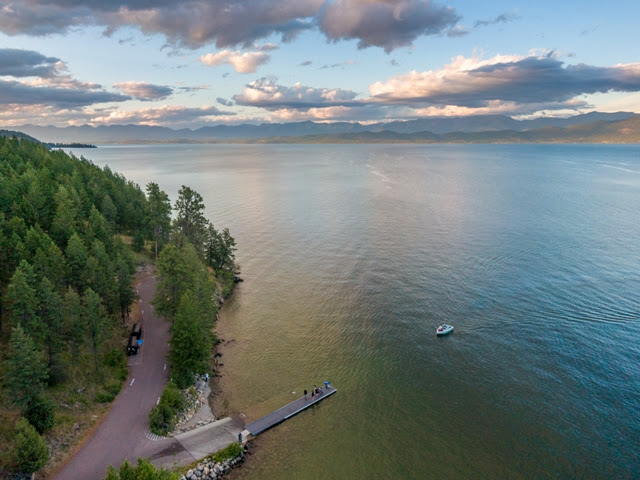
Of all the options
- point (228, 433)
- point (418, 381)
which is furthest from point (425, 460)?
point (228, 433)

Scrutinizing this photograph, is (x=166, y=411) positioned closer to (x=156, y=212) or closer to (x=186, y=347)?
(x=186, y=347)

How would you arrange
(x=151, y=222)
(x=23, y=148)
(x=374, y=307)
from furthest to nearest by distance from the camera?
(x=23, y=148)
(x=151, y=222)
(x=374, y=307)

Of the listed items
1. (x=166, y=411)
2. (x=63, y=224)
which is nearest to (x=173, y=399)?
(x=166, y=411)

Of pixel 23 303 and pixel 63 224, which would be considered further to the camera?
pixel 63 224

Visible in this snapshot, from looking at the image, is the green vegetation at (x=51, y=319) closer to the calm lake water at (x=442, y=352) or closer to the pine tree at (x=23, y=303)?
the pine tree at (x=23, y=303)

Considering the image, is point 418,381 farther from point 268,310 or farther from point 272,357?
point 268,310

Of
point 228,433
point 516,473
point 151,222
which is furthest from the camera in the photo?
point 151,222

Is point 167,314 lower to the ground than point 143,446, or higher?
higher
